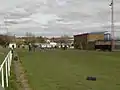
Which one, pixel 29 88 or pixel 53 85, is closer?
pixel 29 88

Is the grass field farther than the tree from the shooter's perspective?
No

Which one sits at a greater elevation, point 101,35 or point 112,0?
point 112,0

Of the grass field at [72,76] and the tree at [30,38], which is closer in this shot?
the grass field at [72,76]

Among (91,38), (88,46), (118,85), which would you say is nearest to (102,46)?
(88,46)

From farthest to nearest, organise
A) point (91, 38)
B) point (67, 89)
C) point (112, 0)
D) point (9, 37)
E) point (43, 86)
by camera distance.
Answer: point (9, 37), point (91, 38), point (112, 0), point (43, 86), point (67, 89)

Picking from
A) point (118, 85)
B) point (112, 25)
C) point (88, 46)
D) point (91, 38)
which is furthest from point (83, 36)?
point (118, 85)

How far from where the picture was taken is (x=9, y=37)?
15162 centimetres

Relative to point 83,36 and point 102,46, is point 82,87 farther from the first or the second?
point 83,36

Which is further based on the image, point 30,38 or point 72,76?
point 30,38

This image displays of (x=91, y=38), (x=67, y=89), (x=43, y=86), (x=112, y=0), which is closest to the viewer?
(x=67, y=89)

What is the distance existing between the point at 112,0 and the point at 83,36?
4909 centimetres

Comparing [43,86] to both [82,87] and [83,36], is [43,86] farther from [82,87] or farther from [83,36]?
[83,36]

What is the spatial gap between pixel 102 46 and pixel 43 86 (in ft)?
245

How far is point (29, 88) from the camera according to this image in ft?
35.9
